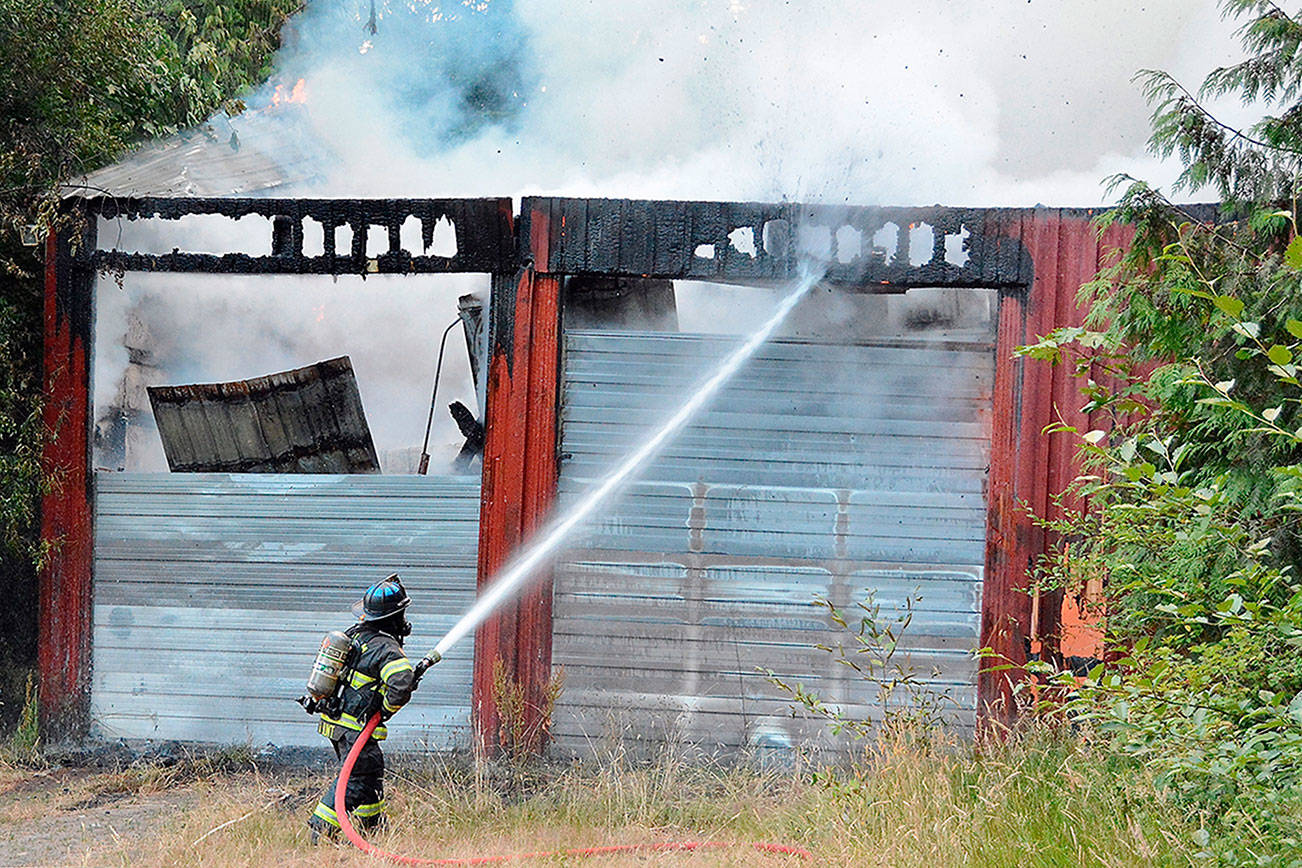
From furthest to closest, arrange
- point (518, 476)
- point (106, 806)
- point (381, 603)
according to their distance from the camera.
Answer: point (518, 476) < point (106, 806) < point (381, 603)

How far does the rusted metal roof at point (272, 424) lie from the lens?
804 centimetres

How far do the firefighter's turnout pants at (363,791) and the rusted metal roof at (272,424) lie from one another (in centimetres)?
285

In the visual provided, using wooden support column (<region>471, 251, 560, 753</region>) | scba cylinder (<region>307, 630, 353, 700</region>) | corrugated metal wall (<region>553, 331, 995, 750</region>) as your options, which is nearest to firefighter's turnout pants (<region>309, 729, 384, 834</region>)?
scba cylinder (<region>307, 630, 353, 700</region>)

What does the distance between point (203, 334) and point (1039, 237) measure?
5.95 meters

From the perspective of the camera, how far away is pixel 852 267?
7.47 metres

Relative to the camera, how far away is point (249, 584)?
778cm

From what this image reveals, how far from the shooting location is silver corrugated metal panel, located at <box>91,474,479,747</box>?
764 centimetres

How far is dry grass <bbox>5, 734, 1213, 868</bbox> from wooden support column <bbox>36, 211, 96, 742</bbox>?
1078mm

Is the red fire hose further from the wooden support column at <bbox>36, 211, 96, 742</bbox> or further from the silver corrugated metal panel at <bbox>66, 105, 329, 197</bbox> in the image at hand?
the silver corrugated metal panel at <bbox>66, 105, 329, 197</bbox>

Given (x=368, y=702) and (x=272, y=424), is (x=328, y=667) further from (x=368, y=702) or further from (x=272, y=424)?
(x=272, y=424)

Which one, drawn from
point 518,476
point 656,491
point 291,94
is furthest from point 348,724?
point 291,94

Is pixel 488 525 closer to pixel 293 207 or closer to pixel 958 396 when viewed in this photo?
pixel 293 207

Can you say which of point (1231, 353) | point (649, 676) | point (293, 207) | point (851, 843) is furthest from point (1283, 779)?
point (293, 207)

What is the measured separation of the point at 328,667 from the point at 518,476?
2.19 metres
